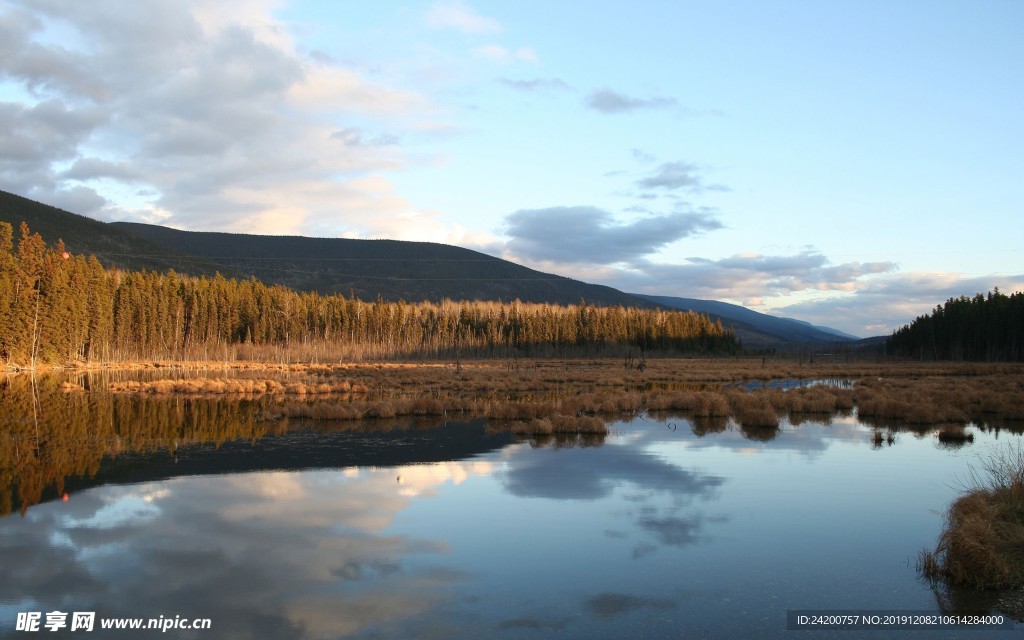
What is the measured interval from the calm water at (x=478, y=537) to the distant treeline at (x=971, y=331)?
9189cm

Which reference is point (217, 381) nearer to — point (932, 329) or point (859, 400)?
point (859, 400)

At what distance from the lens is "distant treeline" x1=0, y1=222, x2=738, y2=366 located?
63.7m

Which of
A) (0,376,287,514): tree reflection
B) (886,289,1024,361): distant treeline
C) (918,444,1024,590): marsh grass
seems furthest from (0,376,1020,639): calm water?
(886,289,1024,361): distant treeline

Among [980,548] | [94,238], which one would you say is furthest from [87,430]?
[94,238]

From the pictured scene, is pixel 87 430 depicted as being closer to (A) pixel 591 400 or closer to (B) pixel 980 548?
(A) pixel 591 400

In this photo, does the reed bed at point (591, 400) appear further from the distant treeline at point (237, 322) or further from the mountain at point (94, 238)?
the mountain at point (94, 238)

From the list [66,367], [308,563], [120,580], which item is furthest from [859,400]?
[66,367]

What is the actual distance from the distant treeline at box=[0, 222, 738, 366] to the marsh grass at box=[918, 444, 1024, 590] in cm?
6740

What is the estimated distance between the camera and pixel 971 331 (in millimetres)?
103812

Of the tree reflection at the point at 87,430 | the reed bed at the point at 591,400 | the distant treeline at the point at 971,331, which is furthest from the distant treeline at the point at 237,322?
the distant treeline at the point at 971,331

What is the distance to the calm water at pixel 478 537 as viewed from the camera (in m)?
9.23

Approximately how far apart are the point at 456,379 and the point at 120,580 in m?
42.9

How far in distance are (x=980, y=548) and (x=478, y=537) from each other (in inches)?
315

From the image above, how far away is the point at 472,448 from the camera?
2256cm
